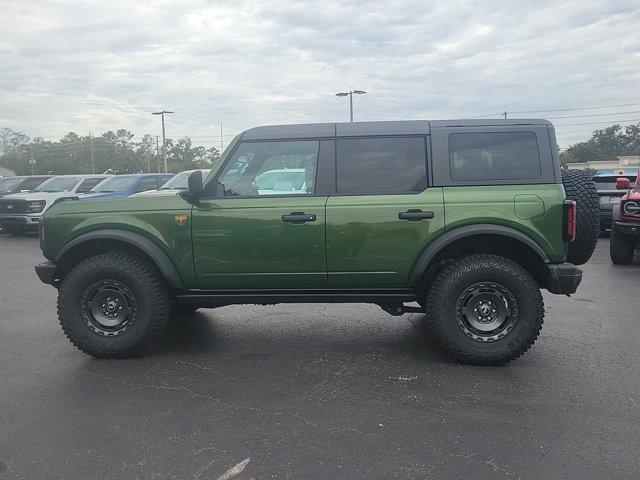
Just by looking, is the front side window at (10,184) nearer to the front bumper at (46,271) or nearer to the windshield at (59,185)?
the windshield at (59,185)

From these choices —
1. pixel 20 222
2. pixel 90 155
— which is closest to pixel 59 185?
pixel 20 222

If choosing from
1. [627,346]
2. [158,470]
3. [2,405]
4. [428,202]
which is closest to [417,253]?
[428,202]

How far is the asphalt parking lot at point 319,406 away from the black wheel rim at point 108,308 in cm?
29

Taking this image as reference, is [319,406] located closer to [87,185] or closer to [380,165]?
[380,165]

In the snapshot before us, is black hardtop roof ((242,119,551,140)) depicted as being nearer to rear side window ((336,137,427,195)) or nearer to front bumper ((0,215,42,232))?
rear side window ((336,137,427,195))

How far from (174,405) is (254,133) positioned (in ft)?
7.50

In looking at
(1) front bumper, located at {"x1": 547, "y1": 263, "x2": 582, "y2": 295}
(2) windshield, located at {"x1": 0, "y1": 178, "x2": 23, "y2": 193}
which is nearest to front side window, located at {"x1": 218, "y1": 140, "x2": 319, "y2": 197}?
(1) front bumper, located at {"x1": 547, "y1": 263, "x2": 582, "y2": 295}

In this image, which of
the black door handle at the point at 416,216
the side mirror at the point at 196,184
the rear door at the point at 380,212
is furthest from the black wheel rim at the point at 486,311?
the side mirror at the point at 196,184

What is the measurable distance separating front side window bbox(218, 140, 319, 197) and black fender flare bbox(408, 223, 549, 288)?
118cm

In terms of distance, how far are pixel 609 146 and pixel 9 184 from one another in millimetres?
63830

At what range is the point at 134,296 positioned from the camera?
14.6ft

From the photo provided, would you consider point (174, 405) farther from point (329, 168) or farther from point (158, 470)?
point (329, 168)

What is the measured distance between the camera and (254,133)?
181 inches

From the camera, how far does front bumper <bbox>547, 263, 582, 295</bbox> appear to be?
163 inches
